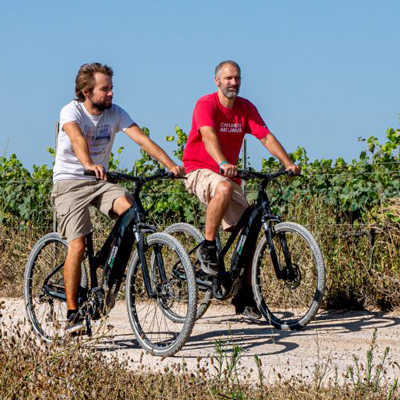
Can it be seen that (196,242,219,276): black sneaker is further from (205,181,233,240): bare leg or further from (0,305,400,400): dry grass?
(0,305,400,400): dry grass

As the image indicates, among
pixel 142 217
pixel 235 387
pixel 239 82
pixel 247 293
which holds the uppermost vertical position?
pixel 239 82

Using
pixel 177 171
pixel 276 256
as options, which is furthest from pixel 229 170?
pixel 276 256

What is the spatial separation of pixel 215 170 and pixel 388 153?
4.17 meters

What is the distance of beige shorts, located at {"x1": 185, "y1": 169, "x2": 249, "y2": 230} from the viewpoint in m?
7.17

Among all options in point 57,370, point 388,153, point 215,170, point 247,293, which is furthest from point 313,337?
point 388,153

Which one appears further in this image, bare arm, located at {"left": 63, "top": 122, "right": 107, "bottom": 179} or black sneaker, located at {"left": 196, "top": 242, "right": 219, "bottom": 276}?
black sneaker, located at {"left": 196, "top": 242, "right": 219, "bottom": 276}

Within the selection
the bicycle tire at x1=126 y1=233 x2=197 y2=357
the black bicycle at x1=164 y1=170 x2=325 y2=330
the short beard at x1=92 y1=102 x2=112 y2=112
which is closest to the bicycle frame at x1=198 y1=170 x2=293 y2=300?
the black bicycle at x1=164 y1=170 x2=325 y2=330

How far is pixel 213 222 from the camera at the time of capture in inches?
279

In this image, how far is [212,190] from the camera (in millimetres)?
7141

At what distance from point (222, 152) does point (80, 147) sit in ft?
4.46

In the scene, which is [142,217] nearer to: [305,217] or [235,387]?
[235,387]

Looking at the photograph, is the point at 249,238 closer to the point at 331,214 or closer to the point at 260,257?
the point at 260,257

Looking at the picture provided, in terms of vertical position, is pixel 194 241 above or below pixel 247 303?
above

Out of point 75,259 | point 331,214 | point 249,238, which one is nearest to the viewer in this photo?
point 75,259
